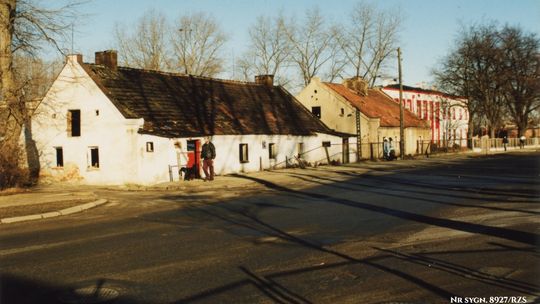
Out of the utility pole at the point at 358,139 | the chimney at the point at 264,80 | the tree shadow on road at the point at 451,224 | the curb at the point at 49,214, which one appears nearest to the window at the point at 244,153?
the chimney at the point at 264,80

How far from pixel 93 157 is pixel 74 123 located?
2.28m

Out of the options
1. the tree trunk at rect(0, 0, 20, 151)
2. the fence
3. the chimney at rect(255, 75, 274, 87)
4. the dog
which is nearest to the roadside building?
A: the fence

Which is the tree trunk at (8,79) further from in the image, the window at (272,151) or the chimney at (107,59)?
the window at (272,151)

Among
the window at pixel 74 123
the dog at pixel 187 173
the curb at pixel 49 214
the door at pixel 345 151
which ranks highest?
the window at pixel 74 123

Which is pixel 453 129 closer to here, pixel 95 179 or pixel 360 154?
pixel 360 154

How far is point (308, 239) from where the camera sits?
31.0 ft

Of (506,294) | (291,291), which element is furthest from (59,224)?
(506,294)

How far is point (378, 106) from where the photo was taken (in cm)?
A: 5328

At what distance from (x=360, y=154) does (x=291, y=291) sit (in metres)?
39.6

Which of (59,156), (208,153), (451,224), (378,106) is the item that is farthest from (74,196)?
(378,106)

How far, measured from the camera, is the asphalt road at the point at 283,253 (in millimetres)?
6141

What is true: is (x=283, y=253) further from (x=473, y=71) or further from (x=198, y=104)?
(x=473, y=71)

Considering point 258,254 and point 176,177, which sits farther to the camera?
point 176,177

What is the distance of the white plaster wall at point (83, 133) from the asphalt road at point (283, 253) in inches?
407
